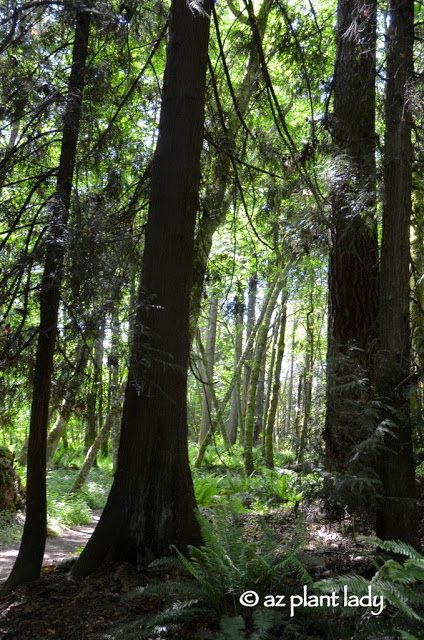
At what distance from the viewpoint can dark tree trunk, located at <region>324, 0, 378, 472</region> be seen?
458cm

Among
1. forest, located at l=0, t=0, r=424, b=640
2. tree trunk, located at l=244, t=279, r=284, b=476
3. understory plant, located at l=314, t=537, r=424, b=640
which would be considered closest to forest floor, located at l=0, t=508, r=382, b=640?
forest, located at l=0, t=0, r=424, b=640

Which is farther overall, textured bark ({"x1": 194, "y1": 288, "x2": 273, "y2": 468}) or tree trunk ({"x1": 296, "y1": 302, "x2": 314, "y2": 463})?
→ textured bark ({"x1": 194, "y1": 288, "x2": 273, "y2": 468})

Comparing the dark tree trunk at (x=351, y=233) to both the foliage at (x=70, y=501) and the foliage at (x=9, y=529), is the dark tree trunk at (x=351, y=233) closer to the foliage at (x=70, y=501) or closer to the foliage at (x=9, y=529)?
the foliage at (x=9, y=529)

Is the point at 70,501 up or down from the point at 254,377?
down

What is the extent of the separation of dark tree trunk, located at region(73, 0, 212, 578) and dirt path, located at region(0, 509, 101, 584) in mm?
2583

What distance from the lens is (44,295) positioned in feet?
15.7

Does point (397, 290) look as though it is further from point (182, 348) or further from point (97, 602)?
point (97, 602)

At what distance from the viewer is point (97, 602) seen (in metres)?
3.91

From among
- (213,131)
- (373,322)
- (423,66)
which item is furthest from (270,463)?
(423,66)

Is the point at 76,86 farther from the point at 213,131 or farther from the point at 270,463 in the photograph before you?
the point at 270,463

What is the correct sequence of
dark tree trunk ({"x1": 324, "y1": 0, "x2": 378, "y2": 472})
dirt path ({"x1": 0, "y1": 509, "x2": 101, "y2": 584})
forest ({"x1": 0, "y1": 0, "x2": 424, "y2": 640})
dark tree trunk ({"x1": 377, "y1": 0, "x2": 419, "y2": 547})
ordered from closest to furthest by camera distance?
1. forest ({"x1": 0, "y1": 0, "x2": 424, "y2": 640})
2. dark tree trunk ({"x1": 377, "y1": 0, "x2": 419, "y2": 547})
3. dark tree trunk ({"x1": 324, "y1": 0, "x2": 378, "y2": 472})
4. dirt path ({"x1": 0, "y1": 509, "x2": 101, "y2": 584})

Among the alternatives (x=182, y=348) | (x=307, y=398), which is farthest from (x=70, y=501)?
(x=182, y=348)

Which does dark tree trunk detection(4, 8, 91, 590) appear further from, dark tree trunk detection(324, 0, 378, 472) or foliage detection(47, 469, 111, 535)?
foliage detection(47, 469, 111, 535)

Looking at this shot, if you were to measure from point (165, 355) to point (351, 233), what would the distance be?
2425 millimetres
